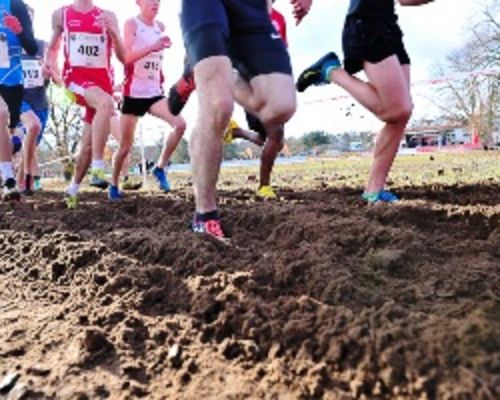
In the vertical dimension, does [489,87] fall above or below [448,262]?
above

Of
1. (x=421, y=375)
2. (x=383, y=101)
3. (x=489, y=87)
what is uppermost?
(x=489, y=87)

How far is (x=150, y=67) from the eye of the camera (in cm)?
704

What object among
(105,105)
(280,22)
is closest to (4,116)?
(105,105)

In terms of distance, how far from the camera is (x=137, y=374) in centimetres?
167

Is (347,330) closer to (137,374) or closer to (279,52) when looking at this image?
(137,374)

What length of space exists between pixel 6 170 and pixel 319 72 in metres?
3.34

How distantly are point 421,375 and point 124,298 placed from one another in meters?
1.15

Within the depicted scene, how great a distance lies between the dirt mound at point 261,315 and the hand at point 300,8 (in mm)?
1688

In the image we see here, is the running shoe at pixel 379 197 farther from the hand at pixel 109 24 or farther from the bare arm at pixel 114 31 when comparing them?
the hand at pixel 109 24

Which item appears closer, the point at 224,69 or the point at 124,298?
the point at 124,298

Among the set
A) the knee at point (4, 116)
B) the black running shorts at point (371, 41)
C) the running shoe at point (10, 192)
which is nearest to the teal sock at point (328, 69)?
the black running shorts at point (371, 41)

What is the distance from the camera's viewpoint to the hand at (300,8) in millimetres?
3953

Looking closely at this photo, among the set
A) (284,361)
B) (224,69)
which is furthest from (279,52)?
(284,361)

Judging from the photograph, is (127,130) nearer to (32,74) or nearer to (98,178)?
(98,178)
